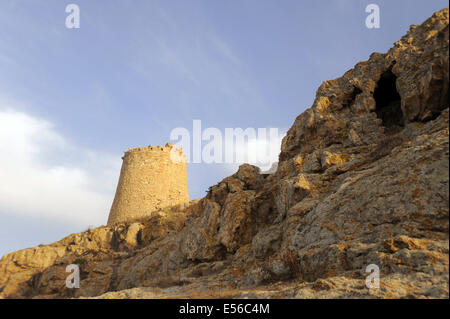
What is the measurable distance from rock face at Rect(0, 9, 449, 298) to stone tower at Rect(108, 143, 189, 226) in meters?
12.7

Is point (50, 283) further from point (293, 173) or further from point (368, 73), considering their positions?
point (368, 73)

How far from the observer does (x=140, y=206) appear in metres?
31.2

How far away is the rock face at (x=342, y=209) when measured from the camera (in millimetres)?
6016

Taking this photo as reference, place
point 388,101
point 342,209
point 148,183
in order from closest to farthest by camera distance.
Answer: point 342,209 < point 388,101 < point 148,183

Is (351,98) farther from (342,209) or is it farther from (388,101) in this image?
(342,209)

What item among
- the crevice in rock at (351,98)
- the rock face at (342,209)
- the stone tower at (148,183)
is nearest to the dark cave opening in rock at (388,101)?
the rock face at (342,209)

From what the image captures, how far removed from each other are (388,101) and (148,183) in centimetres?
2528

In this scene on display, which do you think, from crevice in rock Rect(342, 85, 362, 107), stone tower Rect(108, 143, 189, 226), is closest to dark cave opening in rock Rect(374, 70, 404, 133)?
crevice in rock Rect(342, 85, 362, 107)

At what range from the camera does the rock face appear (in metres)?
6.02

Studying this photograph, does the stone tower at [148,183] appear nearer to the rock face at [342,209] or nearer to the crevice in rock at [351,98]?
the rock face at [342,209]

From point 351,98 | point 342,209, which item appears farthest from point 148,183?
point 342,209

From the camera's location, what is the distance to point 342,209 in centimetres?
822

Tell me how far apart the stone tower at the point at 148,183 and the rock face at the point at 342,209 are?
41.7ft

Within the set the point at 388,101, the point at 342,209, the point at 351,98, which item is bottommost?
the point at 342,209
